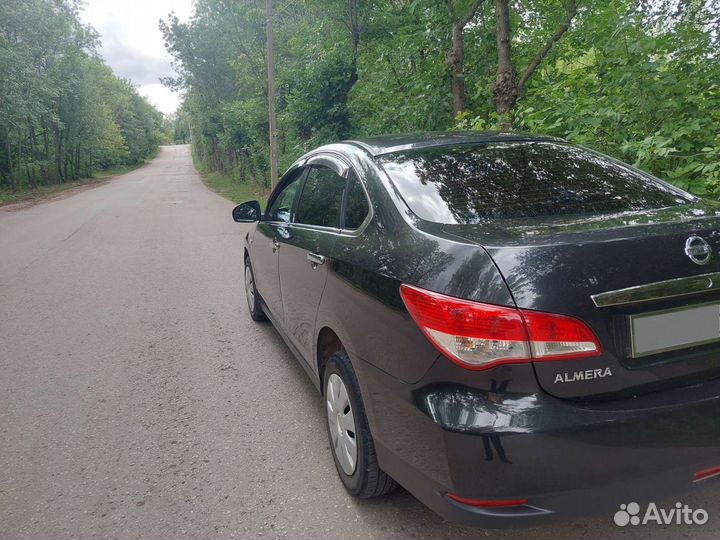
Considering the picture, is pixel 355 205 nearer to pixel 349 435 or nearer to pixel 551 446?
pixel 349 435

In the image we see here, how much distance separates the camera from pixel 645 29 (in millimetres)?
6324

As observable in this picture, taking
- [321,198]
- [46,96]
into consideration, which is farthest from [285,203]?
[46,96]

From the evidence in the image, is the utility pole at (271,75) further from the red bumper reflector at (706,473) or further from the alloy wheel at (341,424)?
the red bumper reflector at (706,473)

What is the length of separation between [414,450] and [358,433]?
478 millimetres

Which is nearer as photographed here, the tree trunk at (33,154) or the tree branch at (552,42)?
the tree branch at (552,42)

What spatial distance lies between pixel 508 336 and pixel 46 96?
31959 mm

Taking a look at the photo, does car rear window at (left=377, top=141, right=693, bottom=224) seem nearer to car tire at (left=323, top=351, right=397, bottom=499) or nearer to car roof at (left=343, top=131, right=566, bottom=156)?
car roof at (left=343, top=131, right=566, bottom=156)

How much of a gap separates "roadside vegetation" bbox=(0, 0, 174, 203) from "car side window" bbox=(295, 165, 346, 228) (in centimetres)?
2508

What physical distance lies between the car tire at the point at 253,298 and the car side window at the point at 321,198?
1616mm

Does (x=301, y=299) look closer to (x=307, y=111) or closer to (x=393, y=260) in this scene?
(x=393, y=260)

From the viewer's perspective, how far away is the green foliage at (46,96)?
24828mm

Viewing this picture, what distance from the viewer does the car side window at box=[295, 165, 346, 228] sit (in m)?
3.13

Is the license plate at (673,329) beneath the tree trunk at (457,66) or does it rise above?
beneath

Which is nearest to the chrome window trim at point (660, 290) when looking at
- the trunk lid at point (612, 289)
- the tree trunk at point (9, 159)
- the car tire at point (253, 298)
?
the trunk lid at point (612, 289)
